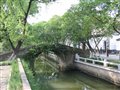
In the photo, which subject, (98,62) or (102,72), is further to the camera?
(98,62)

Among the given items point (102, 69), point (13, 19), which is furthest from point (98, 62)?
point (13, 19)

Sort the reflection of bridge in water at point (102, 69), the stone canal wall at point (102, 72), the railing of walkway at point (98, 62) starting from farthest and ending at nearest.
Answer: the railing of walkway at point (98, 62), the reflection of bridge in water at point (102, 69), the stone canal wall at point (102, 72)

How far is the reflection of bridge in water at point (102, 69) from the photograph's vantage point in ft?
58.3

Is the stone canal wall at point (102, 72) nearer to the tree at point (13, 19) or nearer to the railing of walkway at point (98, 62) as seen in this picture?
the railing of walkway at point (98, 62)

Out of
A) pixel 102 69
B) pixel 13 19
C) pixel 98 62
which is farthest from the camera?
pixel 98 62

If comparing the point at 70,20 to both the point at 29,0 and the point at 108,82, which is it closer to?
the point at 29,0

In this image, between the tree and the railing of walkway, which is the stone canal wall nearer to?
the railing of walkway

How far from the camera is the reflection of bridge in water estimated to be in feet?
58.3

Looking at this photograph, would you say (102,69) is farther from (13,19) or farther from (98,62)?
(13,19)

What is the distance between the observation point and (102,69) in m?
20.4

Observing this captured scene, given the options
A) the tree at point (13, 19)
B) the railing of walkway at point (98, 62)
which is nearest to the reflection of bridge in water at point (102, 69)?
the railing of walkway at point (98, 62)

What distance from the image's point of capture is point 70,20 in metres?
25.3

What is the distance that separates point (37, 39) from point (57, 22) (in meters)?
6.06

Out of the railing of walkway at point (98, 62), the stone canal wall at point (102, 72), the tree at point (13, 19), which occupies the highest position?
the tree at point (13, 19)
